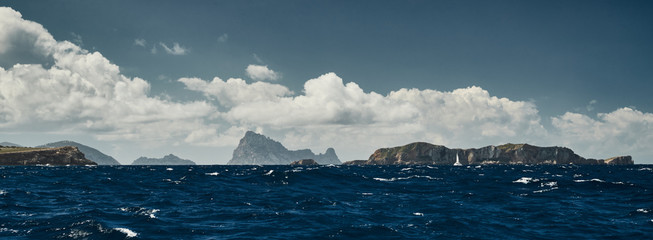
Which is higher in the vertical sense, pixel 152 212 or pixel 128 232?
pixel 152 212

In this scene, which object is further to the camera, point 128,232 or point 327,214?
point 327,214

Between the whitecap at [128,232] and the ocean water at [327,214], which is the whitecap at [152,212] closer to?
the ocean water at [327,214]

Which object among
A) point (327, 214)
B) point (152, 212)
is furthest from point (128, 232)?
point (327, 214)

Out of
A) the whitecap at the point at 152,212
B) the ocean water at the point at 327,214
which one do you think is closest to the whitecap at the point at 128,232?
the ocean water at the point at 327,214

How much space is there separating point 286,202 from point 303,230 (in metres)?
11.4

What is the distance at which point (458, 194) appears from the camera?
3762 cm

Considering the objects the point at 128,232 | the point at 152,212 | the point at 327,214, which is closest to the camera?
the point at 128,232

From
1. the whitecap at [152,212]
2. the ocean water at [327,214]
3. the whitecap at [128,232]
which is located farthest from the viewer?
the whitecap at [152,212]

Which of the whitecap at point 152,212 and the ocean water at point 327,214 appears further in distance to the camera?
the whitecap at point 152,212

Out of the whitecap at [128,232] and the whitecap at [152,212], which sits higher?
the whitecap at [152,212]

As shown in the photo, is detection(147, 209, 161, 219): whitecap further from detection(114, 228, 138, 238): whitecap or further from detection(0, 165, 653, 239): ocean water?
detection(114, 228, 138, 238): whitecap

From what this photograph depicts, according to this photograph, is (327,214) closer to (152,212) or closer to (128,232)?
(152,212)

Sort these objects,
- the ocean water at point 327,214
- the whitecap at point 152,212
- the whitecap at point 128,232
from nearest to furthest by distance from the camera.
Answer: the whitecap at point 128,232
the ocean water at point 327,214
the whitecap at point 152,212

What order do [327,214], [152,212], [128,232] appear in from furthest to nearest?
[327,214] → [152,212] → [128,232]
